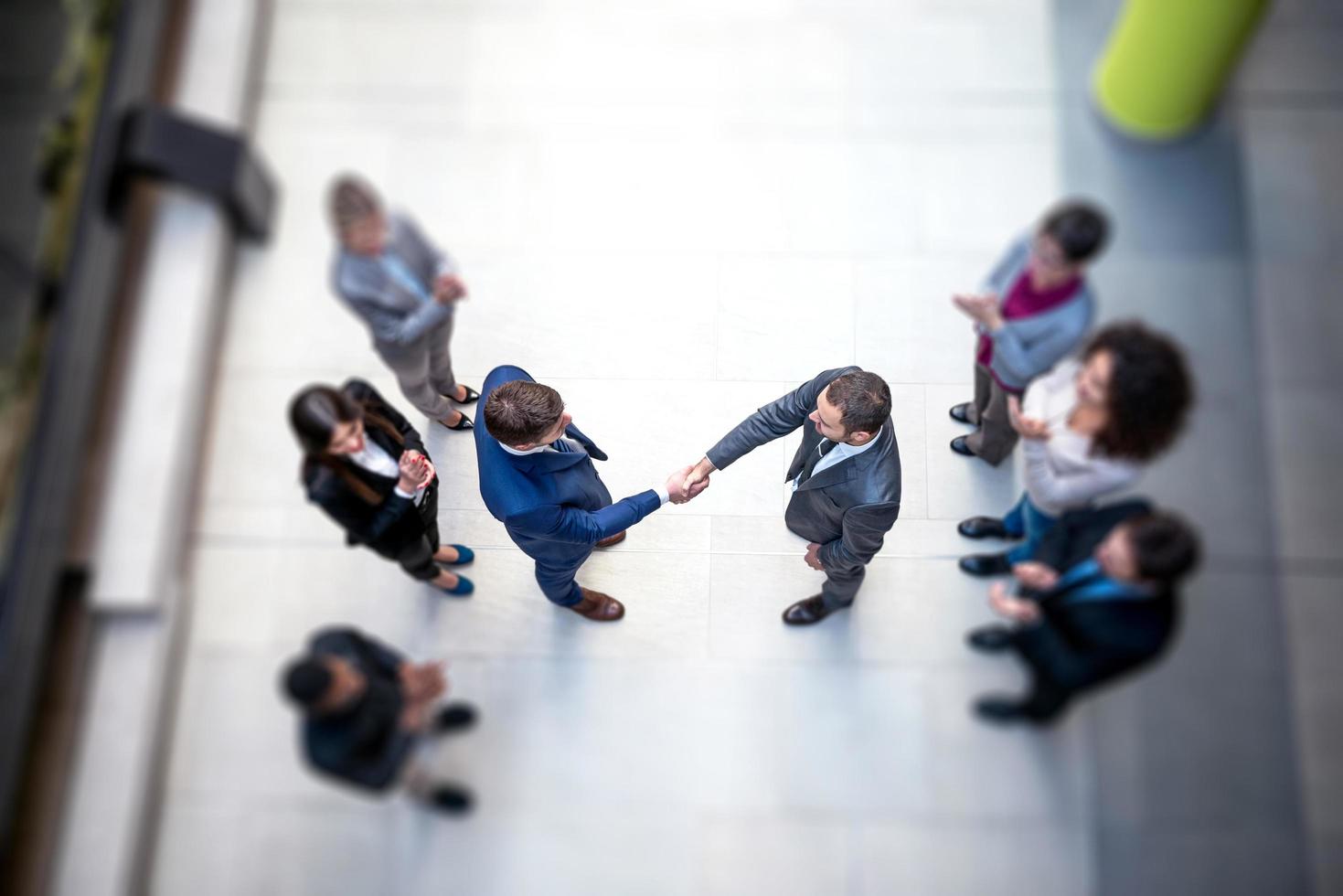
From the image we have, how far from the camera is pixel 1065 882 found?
3674 mm

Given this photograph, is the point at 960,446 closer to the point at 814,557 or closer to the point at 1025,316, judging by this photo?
the point at 814,557

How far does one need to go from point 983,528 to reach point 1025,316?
846 mm

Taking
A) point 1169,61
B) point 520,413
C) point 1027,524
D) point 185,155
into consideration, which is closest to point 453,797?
point 520,413

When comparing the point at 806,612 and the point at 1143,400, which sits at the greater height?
the point at 1143,400

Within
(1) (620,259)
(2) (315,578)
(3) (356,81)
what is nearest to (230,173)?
(3) (356,81)

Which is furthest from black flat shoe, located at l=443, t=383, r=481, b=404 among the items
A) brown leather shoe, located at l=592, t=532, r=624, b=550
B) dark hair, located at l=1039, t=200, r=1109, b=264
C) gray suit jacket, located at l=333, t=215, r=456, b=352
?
dark hair, located at l=1039, t=200, r=1109, b=264

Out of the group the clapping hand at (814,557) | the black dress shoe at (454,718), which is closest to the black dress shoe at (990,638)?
the clapping hand at (814,557)

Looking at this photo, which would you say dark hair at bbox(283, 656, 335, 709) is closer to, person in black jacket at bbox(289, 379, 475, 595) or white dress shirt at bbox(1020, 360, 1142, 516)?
person in black jacket at bbox(289, 379, 475, 595)

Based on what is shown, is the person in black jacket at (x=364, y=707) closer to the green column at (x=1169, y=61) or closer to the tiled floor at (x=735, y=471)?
the tiled floor at (x=735, y=471)

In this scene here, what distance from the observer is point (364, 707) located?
3.00m

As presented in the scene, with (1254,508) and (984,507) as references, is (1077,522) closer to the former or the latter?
(984,507)

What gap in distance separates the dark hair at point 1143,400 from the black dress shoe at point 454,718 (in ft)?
8.57

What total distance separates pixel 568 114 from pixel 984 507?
3173 mm

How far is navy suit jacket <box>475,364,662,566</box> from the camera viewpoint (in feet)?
8.68
